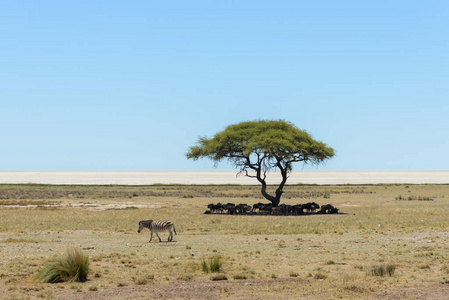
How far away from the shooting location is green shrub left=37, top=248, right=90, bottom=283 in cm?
1686

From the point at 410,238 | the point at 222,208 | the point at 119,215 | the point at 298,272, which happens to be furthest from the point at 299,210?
the point at 298,272

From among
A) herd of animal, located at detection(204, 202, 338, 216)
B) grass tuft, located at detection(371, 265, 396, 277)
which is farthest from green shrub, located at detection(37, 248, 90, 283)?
herd of animal, located at detection(204, 202, 338, 216)

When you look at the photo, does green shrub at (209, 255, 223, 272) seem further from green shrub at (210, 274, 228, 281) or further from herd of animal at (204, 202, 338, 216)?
herd of animal at (204, 202, 338, 216)

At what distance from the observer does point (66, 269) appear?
17062 millimetres

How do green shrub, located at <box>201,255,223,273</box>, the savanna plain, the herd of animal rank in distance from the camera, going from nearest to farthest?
1. the savanna plain
2. green shrub, located at <box>201,255,223,273</box>
3. the herd of animal

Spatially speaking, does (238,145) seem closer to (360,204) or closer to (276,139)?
(276,139)

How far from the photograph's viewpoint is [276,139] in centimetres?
5050

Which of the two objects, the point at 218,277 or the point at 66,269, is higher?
the point at 66,269

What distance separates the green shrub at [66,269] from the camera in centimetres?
1686

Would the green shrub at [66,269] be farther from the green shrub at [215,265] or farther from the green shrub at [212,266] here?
the green shrub at [215,265]

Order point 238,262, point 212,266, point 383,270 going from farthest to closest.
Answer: point 238,262 → point 212,266 → point 383,270

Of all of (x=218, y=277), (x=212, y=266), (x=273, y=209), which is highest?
(x=273, y=209)

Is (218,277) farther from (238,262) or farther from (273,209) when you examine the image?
(273,209)

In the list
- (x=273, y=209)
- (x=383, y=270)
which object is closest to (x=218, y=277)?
(x=383, y=270)
